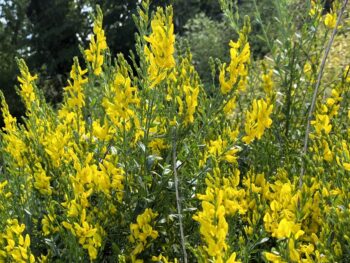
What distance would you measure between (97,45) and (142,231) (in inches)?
29.7

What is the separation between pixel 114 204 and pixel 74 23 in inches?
676

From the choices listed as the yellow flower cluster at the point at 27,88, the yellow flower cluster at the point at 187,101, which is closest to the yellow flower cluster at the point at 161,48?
the yellow flower cluster at the point at 187,101

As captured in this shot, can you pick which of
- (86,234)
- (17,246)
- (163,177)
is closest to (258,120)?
(163,177)

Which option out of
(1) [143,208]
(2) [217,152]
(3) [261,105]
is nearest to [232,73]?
(3) [261,105]

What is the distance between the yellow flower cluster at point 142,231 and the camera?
1697mm

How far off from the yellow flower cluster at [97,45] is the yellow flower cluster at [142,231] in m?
0.65

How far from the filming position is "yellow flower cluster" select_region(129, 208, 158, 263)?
170cm

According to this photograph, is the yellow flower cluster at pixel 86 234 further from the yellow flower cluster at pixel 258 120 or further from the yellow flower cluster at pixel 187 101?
the yellow flower cluster at pixel 258 120

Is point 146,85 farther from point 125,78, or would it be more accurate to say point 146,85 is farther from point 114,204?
point 114,204

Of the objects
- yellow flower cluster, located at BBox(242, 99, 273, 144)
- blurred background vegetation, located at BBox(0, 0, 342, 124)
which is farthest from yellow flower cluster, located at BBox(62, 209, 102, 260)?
blurred background vegetation, located at BBox(0, 0, 342, 124)

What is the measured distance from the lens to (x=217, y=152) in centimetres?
175

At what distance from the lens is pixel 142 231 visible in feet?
5.67

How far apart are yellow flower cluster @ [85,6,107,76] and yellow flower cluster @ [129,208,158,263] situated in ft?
2.13

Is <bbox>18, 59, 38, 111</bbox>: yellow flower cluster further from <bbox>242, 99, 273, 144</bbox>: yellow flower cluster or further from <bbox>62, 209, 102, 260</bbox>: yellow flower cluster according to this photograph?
<bbox>242, 99, 273, 144</bbox>: yellow flower cluster
